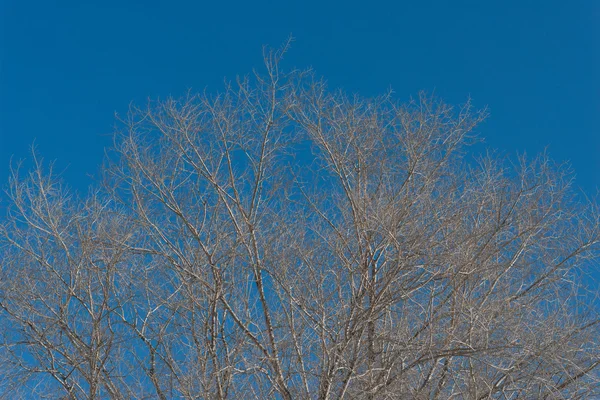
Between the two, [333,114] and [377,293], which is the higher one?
[333,114]

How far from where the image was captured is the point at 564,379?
934 centimetres

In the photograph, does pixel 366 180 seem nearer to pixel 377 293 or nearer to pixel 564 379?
pixel 377 293

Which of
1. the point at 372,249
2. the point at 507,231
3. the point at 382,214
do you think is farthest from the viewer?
the point at 507,231

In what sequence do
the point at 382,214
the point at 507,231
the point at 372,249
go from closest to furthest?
the point at 382,214 < the point at 372,249 < the point at 507,231

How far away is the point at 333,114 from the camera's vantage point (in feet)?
32.1

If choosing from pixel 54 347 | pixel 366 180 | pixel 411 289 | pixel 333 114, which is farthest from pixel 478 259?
pixel 54 347

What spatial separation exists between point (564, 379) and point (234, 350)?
162 inches

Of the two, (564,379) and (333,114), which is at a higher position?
(333,114)

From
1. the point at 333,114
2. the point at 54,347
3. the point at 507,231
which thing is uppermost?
the point at 333,114

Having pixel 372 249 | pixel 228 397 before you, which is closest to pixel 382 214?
pixel 372 249

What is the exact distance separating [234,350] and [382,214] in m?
2.54

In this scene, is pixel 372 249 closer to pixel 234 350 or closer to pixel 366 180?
pixel 366 180


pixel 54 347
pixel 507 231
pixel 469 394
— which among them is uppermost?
pixel 507 231

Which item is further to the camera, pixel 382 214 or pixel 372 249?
pixel 372 249
